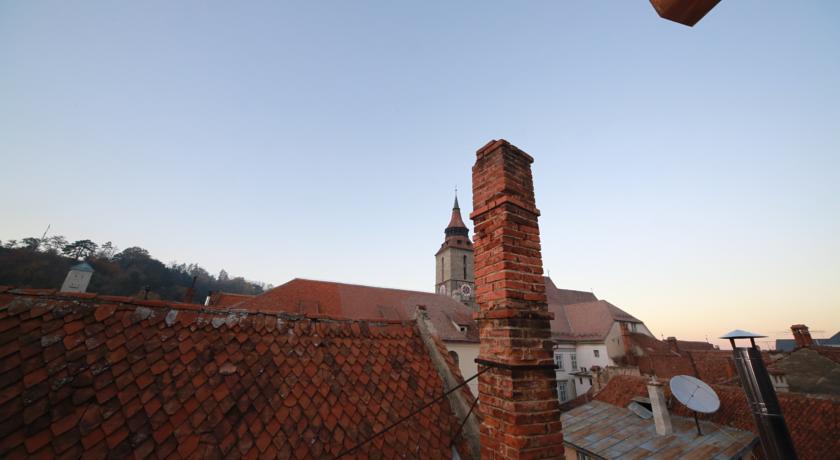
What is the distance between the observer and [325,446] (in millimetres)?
3348

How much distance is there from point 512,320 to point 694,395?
11226mm

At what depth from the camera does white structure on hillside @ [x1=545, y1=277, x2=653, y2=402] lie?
29688 millimetres

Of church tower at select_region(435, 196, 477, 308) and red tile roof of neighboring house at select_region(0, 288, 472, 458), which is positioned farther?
church tower at select_region(435, 196, 477, 308)

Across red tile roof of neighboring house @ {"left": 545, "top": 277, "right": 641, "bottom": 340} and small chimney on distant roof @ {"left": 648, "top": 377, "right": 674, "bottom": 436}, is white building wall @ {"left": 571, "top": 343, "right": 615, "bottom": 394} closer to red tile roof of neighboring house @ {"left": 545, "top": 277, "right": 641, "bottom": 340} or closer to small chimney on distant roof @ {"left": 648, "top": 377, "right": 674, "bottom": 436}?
red tile roof of neighboring house @ {"left": 545, "top": 277, "right": 641, "bottom": 340}

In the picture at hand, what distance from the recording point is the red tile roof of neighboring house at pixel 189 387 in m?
2.71

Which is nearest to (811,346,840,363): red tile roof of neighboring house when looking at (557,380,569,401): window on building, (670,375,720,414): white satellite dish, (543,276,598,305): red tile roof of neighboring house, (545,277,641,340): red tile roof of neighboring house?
(670,375,720,414): white satellite dish

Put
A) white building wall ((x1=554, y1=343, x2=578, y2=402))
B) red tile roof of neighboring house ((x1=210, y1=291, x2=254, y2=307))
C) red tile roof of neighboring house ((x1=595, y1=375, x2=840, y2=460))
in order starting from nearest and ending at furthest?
red tile roof of neighboring house ((x1=595, y1=375, x2=840, y2=460)) < red tile roof of neighboring house ((x1=210, y1=291, x2=254, y2=307)) < white building wall ((x1=554, y1=343, x2=578, y2=402))

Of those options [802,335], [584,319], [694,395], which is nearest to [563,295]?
[584,319]

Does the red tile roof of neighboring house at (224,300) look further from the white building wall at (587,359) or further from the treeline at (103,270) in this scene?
the white building wall at (587,359)

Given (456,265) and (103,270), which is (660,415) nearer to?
(456,265)

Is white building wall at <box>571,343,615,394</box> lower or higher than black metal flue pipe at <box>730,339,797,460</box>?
lower


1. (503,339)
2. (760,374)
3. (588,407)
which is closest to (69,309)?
(503,339)

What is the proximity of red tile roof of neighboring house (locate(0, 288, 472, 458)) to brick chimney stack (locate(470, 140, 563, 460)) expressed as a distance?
1.76 meters

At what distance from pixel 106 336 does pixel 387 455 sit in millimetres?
3381
